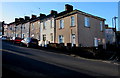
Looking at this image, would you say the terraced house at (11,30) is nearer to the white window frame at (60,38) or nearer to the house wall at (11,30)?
the house wall at (11,30)

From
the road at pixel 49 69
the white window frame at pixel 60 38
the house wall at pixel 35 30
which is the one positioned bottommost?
the road at pixel 49 69

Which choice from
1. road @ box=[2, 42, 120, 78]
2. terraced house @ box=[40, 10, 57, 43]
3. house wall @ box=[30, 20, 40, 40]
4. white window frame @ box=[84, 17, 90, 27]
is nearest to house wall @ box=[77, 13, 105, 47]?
white window frame @ box=[84, 17, 90, 27]

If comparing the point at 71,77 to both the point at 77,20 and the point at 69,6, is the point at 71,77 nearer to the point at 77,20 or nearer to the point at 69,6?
the point at 77,20

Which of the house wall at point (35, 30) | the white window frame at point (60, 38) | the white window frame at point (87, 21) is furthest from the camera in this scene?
the house wall at point (35, 30)

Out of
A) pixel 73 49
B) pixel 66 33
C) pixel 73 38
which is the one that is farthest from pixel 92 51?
pixel 66 33

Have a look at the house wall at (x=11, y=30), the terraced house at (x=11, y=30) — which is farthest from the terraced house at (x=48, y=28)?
the terraced house at (x=11, y=30)

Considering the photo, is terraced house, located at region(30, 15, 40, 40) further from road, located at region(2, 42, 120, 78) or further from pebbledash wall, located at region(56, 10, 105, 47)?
road, located at region(2, 42, 120, 78)

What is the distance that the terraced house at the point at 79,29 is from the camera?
24.4 metres

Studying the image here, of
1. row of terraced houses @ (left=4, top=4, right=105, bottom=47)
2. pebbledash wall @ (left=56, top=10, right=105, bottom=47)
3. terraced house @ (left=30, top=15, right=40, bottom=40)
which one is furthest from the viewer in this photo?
terraced house @ (left=30, top=15, right=40, bottom=40)

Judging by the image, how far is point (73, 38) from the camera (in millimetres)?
25188

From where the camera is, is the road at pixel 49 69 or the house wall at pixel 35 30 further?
the house wall at pixel 35 30

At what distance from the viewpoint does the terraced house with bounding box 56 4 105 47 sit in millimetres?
24398

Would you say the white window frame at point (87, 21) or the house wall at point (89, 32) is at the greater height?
the white window frame at point (87, 21)

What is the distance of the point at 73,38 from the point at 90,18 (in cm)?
579
